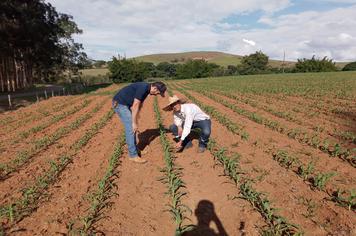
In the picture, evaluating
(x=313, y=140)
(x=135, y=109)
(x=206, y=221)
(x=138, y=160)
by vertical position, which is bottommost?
(x=206, y=221)

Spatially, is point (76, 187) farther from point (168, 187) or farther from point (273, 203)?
point (273, 203)

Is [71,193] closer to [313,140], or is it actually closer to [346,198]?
[346,198]

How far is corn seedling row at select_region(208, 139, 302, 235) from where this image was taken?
3.89m

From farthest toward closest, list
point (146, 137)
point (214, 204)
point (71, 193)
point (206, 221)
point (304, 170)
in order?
1. point (146, 137)
2. point (304, 170)
3. point (71, 193)
4. point (214, 204)
5. point (206, 221)

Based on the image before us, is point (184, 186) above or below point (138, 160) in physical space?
below

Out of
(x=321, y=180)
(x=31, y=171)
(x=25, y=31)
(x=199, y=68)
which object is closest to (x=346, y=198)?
(x=321, y=180)

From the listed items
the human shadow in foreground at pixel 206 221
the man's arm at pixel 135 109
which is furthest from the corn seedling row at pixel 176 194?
the man's arm at pixel 135 109

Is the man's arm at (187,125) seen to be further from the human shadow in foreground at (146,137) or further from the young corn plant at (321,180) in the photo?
the young corn plant at (321,180)

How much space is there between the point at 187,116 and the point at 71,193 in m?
2.74

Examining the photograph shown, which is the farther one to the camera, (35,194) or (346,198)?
(35,194)

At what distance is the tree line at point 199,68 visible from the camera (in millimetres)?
60625

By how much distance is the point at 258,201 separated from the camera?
15.3ft

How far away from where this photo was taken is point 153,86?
5.79 meters

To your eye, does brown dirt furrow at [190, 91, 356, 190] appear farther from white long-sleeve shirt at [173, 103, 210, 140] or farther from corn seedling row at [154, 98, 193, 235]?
corn seedling row at [154, 98, 193, 235]
